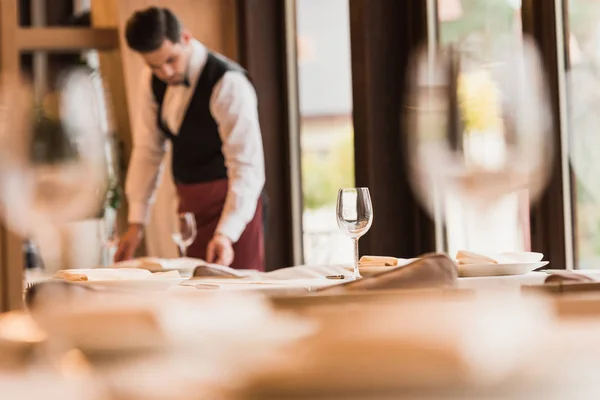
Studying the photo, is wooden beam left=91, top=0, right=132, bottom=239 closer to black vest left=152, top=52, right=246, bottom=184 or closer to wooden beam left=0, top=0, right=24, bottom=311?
wooden beam left=0, top=0, right=24, bottom=311

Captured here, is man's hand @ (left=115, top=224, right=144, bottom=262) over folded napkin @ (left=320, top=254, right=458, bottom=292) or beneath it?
beneath

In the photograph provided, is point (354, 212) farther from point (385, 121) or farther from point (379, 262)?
point (385, 121)

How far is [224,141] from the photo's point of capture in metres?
3.60

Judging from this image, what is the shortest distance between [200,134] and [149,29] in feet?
1.63

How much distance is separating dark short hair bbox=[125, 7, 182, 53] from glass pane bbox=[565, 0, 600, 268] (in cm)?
141

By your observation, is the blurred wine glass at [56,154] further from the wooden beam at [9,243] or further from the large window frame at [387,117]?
the large window frame at [387,117]

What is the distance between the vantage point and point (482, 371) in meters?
0.36

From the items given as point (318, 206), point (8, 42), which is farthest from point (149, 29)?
point (8, 42)

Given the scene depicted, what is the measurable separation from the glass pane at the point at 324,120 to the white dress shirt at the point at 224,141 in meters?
0.78

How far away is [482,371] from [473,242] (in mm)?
3424

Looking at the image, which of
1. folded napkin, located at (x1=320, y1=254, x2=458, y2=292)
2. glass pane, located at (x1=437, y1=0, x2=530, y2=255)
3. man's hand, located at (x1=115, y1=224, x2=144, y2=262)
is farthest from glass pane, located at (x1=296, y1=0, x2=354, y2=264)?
folded napkin, located at (x1=320, y1=254, x2=458, y2=292)

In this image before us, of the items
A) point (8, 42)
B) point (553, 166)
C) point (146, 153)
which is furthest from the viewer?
point (8, 42)

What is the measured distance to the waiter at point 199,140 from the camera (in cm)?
349

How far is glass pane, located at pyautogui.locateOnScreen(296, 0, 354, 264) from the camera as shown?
14.7 ft
